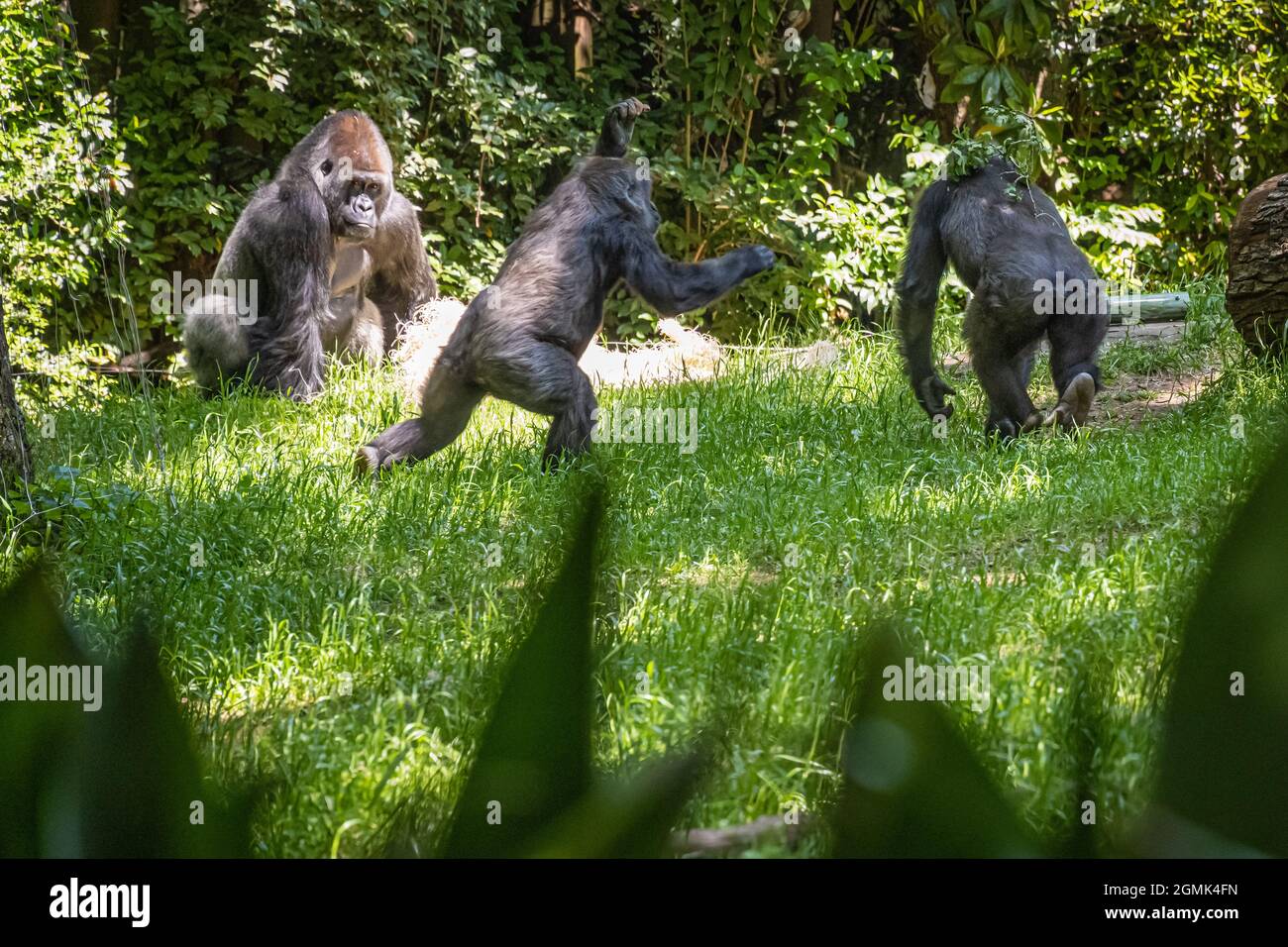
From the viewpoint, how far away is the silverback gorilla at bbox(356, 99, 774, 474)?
18.8ft

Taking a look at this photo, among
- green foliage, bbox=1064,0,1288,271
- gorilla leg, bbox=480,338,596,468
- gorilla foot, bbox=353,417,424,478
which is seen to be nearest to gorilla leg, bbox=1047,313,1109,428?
gorilla leg, bbox=480,338,596,468

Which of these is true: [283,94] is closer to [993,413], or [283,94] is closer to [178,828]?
[993,413]

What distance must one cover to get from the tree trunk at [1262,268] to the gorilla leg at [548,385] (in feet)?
12.7

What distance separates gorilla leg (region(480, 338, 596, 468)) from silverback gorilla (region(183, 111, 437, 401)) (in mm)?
2415

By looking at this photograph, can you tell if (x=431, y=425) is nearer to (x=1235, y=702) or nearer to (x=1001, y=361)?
(x=1001, y=361)

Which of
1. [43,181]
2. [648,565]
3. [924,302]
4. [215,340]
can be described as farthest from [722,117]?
[648,565]

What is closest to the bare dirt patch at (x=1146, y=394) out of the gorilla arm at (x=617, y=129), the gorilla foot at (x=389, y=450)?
the gorilla arm at (x=617, y=129)

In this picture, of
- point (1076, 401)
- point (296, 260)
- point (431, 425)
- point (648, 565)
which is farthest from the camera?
point (296, 260)

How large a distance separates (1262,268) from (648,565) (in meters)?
4.63

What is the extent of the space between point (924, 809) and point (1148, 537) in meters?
4.20

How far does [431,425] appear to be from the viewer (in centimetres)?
594

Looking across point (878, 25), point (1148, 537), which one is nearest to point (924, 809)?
point (1148, 537)

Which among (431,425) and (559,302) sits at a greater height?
(559,302)

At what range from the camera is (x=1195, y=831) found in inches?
19.8
